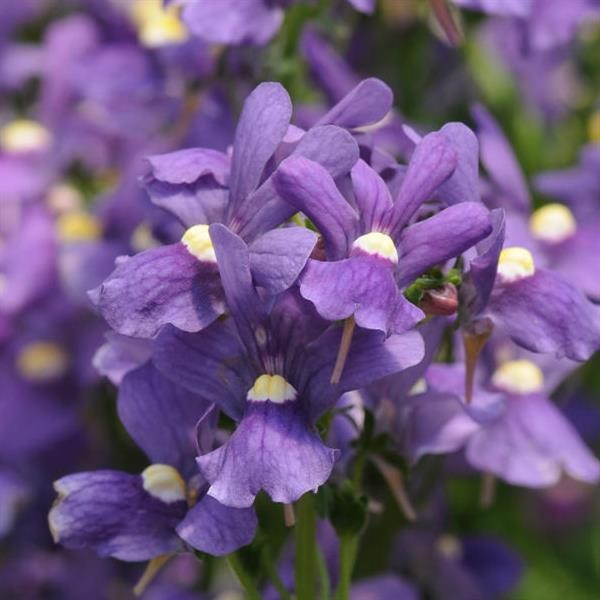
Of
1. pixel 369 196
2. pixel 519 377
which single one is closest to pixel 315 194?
pixel 369 196

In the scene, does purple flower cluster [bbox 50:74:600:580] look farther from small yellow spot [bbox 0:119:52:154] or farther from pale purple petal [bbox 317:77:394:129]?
small yellow spot [bbox 0:119:52:154]

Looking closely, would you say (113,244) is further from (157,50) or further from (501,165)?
(501,165)

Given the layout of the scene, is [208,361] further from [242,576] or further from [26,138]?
[26,138]

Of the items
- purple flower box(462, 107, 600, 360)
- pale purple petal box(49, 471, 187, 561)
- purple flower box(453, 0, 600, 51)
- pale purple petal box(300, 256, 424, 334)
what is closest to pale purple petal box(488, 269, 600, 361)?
purple flower box(462, 107, 600, 360)

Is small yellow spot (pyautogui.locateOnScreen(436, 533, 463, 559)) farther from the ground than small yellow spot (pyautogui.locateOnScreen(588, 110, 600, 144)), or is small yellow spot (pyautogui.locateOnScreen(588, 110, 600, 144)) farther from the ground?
small yellow spot (pyautogui.locateOnScreen(588, 110, 600, 144))

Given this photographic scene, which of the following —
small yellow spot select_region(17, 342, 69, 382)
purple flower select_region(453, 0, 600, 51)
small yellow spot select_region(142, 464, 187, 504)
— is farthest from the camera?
small yellow spot select_region(17, 342, 69, 382)

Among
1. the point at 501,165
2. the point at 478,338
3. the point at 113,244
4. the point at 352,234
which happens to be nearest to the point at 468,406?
the point at 478,338

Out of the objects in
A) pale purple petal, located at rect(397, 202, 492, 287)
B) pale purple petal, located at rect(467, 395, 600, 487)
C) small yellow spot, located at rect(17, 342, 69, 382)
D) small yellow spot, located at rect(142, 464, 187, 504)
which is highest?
pale purple petal, located at rect(397, 202, 492, 287)
